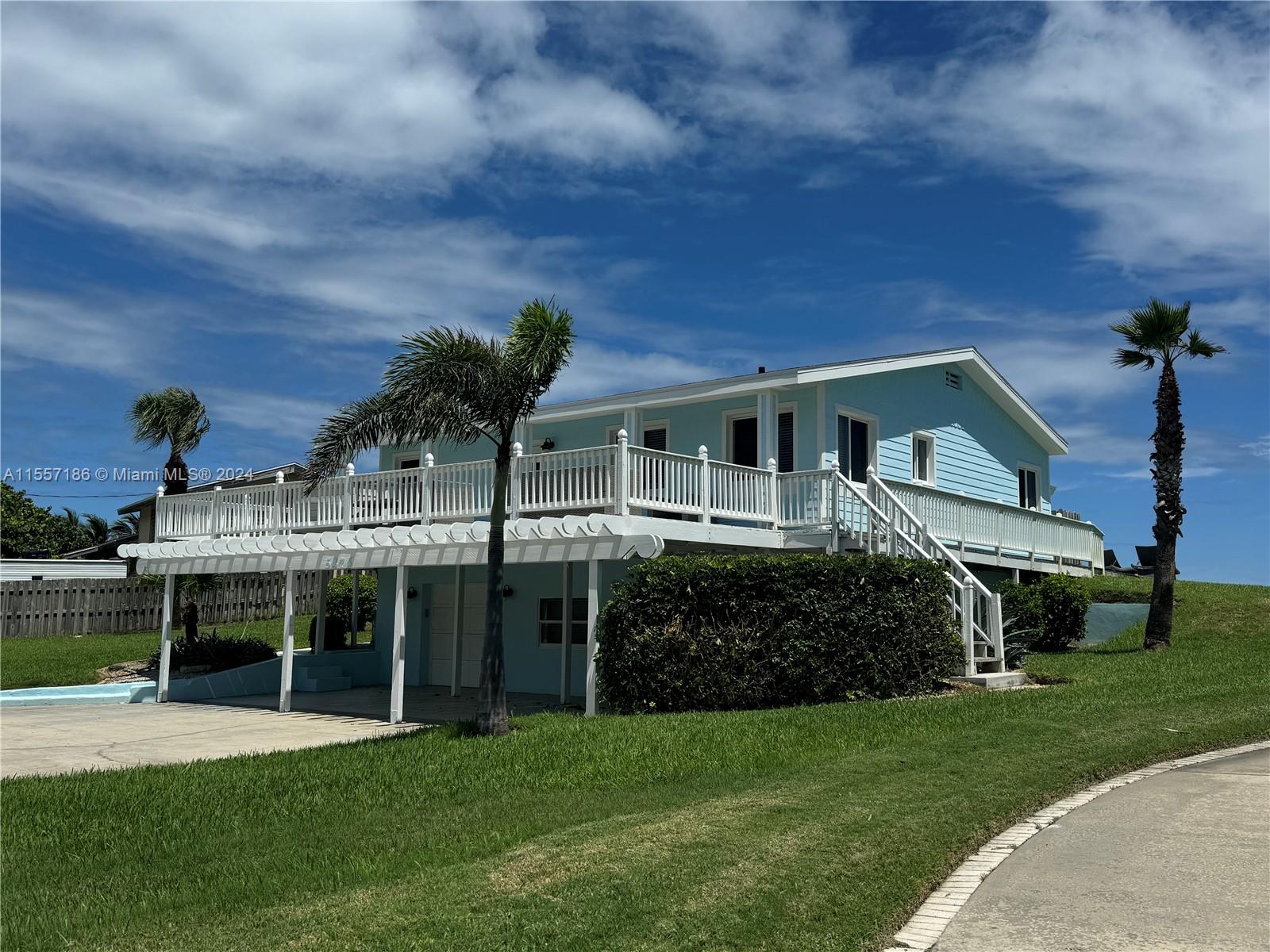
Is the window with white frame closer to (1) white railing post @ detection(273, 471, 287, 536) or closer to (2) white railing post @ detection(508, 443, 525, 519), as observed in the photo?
(2) white railing post @ detection(508, 443, 525, 519)

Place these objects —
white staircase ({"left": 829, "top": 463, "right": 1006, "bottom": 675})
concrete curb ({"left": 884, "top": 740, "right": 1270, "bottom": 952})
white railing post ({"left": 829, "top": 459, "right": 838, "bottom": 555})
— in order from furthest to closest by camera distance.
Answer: white railing post ({"left": 829, "top": 459, "right": 838, "bottom": 555}) → white staircase ({"left": 829, "top": 463, "right": 1006, "bottom": 675}) → concrete curb ({"left": 884, "top": 740, "right": 1270, "bottom": 952})

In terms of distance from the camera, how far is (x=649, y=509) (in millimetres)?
15320

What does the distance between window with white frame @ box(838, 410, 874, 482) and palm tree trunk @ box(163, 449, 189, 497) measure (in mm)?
13951

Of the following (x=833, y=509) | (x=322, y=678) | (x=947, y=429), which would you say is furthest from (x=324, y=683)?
(x=947, y=429)

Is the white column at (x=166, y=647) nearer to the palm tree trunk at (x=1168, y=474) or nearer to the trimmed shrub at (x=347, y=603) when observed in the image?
the trimmed shrub at (x=347, y=603)

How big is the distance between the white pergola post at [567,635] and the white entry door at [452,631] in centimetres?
253

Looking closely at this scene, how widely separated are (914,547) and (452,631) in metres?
10.1

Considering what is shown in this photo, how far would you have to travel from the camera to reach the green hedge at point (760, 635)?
555 inches

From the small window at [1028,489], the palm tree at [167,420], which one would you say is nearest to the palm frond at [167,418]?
the palm tree at [167,420]

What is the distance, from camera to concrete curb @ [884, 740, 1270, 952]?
19.2 ft

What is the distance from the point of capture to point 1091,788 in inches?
370

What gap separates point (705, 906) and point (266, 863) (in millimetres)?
3332

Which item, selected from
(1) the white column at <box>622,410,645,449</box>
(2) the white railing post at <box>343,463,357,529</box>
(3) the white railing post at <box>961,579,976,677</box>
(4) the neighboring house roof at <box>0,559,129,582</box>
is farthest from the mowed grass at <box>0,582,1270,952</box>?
(4) the neighboring house roof at <box>0,559,129,582</box>

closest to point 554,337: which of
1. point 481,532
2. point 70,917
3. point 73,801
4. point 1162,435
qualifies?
point 481,532
